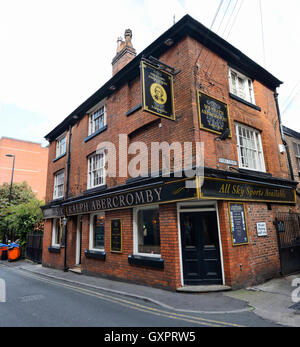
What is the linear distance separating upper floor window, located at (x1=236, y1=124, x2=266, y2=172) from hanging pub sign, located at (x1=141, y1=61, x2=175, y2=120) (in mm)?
3179

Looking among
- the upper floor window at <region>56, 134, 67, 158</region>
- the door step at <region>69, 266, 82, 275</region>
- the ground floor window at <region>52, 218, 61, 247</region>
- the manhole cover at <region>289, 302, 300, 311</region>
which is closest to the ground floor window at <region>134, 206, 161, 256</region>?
the manhole cover at <region>289, 302, 300, 311</region>

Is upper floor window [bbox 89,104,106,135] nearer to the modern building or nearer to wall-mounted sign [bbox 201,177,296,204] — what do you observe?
wall-mounted sign [bbox 201,177,296,204]

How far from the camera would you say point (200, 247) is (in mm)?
7035

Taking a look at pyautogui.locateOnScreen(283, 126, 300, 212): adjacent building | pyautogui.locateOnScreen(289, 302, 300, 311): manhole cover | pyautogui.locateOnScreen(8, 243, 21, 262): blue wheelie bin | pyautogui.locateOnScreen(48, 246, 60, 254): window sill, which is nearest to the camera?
pyautogui.locateOnScreen(289, 302, 300, 311): manhole cover

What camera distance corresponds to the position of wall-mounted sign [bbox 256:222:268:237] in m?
7.95

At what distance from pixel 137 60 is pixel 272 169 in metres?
7.20

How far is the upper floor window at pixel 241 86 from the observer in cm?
945

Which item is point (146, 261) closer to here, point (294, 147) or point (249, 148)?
point (249, 148)

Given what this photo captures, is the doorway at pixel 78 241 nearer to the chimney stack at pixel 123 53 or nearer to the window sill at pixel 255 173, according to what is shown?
the chimney stack at pixel 123 53

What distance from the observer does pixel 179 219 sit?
7242mm
